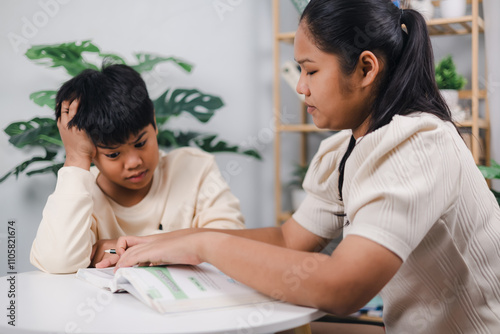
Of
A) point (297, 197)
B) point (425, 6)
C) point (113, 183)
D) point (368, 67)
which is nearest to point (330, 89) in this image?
point (368, 67)

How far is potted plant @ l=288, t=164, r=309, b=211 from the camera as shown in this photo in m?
2.39

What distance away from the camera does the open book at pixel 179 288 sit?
734 millimetres

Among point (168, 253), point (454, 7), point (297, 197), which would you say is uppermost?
point (454, 7)

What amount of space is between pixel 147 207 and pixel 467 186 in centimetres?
83

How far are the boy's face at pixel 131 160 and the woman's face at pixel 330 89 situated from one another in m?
0.51

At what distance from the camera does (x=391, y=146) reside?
0.73 meters

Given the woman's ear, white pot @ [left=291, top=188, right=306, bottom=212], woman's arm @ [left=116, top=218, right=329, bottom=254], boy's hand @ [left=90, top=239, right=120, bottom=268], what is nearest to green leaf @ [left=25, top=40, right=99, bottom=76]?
boy's hand @ [left=90, top=239, right=120, bottom=268]

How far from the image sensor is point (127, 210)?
133cm

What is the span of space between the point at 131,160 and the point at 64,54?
0.62 m

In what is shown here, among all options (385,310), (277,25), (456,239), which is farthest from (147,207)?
(277,25)

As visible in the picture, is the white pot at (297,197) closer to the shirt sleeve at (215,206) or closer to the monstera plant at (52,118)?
the monstera plant at (52,118)

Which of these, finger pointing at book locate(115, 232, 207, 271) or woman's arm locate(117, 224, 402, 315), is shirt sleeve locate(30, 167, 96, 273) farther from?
woman's arm locate(117, 224, 402, 315)

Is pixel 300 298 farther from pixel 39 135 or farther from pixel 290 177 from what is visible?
pixel 290 177

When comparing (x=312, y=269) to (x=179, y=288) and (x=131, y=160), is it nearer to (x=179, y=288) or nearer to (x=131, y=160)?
(x=179, y=288)
